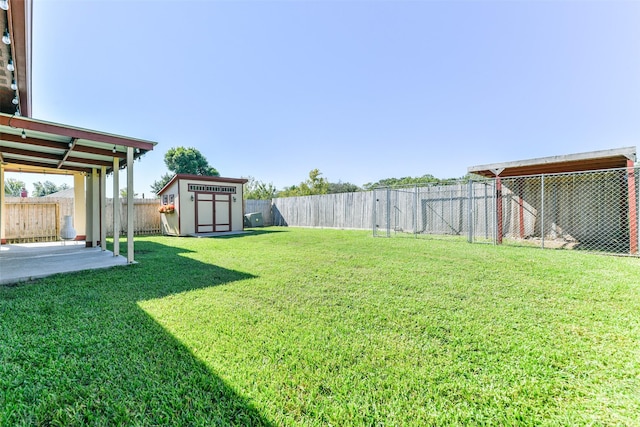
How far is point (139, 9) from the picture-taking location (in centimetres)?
603

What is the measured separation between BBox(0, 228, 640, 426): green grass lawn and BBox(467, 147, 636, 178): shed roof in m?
3.08

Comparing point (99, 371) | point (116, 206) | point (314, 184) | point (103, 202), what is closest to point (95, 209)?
point (103, 202)

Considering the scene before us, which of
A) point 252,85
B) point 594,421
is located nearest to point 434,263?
point 594,421

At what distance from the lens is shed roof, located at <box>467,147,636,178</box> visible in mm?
5414

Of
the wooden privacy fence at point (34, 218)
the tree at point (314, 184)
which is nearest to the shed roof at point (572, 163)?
the wooden privacy fence at point (34, 218)

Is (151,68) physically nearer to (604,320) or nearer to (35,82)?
(35,82)

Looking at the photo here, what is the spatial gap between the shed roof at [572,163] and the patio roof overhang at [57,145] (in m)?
8.28

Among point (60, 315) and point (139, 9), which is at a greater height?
point (139, 9)

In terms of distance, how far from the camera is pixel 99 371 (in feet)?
5.47

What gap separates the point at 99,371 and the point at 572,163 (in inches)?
360

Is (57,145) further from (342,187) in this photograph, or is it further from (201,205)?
(342,187)

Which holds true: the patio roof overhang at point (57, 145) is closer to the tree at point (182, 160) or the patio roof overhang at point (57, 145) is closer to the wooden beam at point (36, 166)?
the wooden beam at point (36, 166)

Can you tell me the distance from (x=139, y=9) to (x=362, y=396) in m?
8.45

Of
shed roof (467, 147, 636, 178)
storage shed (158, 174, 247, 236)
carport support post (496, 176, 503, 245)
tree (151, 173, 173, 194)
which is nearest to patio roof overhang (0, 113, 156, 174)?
storage shed (158, 174, 247, 236)
